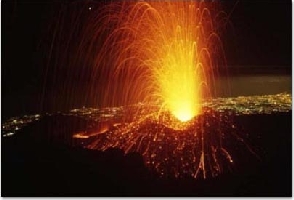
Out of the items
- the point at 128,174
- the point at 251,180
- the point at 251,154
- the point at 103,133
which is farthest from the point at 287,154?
the point at 103,133

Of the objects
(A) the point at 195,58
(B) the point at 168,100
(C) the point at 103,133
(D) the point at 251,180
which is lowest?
(D) the point at 251,180

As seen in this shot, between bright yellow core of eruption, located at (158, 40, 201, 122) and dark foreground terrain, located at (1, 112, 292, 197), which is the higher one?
bright yellow core of eruption, located at (158, 40, 201, 122)

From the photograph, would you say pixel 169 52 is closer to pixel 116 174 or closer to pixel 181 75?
pixel 181 75

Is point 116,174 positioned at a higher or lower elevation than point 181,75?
lower

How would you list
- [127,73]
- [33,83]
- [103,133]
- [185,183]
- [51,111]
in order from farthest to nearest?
[127,73]
[33,83]
[51,111]
[103,133]
[185,183]

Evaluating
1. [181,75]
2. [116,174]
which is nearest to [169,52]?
[181,75]

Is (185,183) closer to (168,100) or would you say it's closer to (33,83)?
(168,100)

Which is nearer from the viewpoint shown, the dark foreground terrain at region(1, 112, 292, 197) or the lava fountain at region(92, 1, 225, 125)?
the dark foreground terrain at region(1, 112, 292, 197)

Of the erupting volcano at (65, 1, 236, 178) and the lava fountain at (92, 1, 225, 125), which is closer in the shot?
the erupting volcano at (65, 1, 236, 178)
